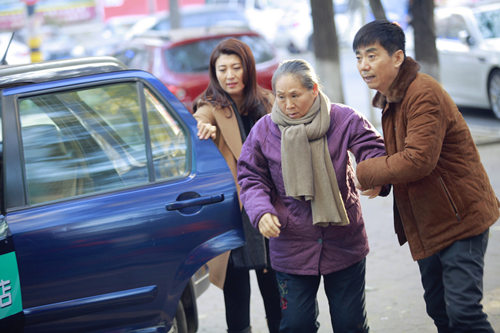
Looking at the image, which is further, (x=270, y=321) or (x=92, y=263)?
(x=270, y=321)

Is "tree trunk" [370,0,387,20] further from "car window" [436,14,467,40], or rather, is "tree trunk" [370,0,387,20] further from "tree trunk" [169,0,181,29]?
"tree trunk" [169,0,181,29]

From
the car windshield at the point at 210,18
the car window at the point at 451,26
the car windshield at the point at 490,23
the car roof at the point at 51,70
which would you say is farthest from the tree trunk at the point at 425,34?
the car windshield at the point at 210,18

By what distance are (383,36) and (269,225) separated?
869 millimetres

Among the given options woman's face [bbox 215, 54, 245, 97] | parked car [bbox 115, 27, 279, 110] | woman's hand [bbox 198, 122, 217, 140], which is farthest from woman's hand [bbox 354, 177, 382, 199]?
parked car [bbox 115, 27, 279, 110]

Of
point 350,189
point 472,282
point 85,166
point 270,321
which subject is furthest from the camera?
point 270,321

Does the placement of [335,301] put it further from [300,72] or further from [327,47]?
[327,47]

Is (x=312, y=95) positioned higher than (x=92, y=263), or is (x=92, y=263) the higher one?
(x=312, y=95)

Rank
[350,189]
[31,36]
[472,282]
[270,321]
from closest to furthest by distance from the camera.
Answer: [472,282] < [350,189] < [270,321] < [31,36]

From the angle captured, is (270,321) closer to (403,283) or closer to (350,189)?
(350,189)

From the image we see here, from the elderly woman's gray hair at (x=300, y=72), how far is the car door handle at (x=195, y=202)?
2.13ft

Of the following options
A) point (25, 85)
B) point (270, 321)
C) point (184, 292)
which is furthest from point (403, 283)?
point (25, 85)

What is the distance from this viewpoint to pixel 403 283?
16.6 ft

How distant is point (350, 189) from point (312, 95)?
436 millimetres

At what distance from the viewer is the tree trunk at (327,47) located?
34.5 feet
